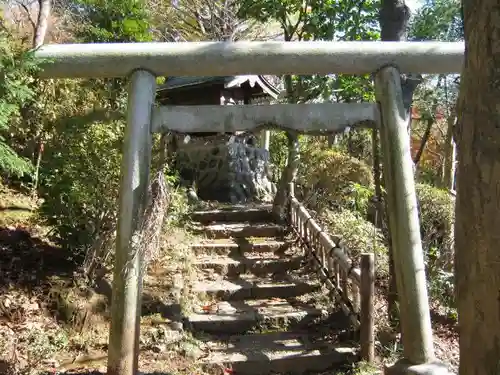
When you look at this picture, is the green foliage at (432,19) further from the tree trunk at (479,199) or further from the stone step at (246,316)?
the tree trunk at (479,199)

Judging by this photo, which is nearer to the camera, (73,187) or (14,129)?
(73,187)

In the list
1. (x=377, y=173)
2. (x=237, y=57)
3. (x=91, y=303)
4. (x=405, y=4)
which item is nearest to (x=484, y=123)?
(x=237, y=57)

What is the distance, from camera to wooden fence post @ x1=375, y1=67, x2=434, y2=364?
4789 millimetres

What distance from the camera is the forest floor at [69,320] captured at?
16.6 feet

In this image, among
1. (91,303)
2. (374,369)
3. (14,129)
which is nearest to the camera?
(374,369)

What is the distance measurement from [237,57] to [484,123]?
3.67 m

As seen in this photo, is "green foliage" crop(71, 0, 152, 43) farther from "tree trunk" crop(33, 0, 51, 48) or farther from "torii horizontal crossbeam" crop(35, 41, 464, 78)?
"torii horizontal crossbeam" crop(35, 41, 464, 78)

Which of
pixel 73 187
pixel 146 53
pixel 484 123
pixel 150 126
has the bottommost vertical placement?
pixel 484 123

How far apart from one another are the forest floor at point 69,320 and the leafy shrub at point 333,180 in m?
3.56

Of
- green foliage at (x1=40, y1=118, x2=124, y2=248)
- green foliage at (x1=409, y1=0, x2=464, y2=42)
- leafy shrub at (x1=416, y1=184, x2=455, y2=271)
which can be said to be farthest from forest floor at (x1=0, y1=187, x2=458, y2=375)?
green foliage at (x1=409, y1=0, x2=464, y2=42)

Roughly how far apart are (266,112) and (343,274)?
8.15 ft

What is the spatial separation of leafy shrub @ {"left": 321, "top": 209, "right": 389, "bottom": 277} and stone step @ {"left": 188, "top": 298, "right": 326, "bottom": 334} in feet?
3.86

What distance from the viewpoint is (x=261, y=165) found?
12992 mm

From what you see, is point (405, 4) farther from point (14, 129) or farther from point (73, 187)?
point (14, 129)
